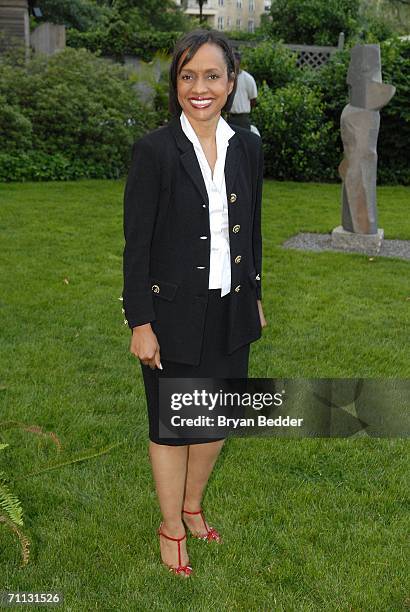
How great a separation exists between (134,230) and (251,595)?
1495mm

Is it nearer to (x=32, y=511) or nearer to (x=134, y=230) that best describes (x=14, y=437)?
(x=32, y=511)

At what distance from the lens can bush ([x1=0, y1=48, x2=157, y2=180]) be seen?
12.9m

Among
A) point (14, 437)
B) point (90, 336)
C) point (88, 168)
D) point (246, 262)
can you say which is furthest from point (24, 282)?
point (88, 168)

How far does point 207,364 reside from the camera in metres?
2.72

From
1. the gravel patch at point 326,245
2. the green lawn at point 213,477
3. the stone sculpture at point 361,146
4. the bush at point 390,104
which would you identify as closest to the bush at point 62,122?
the bush at point 390,104

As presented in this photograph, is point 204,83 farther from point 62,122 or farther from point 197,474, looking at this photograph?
point 62,122

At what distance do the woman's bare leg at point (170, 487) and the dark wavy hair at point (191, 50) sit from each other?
4.21 feet

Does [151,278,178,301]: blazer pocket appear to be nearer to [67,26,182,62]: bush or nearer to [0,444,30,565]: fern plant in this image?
[0,444,30,565]: fern plant

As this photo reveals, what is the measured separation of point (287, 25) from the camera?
26.8m

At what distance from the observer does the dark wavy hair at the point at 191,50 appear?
248 centimetres

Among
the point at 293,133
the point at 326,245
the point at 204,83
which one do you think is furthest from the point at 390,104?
the point at 204,83

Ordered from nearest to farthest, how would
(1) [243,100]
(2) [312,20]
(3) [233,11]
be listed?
(1) [243,100], (2) [312,20], (3) [233,11]

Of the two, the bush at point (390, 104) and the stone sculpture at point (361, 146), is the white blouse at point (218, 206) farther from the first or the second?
the bush at point (390, 104)

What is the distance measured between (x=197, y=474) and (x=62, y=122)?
1164 centimetres
